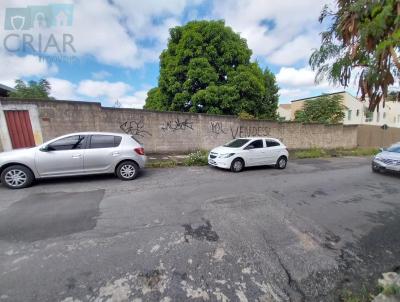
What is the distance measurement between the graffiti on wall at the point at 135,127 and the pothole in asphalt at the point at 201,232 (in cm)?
754

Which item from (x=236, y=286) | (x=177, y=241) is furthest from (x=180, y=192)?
(x=236, y=286)

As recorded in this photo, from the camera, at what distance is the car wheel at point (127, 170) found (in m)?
6.20

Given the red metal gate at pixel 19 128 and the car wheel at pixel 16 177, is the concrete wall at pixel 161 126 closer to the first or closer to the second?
the red metal gate at pixel 19 128

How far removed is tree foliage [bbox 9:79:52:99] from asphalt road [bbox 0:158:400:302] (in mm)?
11940

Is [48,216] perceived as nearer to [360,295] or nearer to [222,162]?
[360,295]

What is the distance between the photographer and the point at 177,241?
2.97 meters

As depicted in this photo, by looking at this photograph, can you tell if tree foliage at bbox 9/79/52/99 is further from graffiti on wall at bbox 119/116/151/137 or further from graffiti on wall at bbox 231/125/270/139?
graffiti on wall at bbox 231/125/270/139

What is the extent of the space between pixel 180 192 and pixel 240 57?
1297 cm

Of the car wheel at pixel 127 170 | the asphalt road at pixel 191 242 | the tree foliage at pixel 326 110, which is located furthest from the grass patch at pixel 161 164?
the tree foliage at pixel 326 110

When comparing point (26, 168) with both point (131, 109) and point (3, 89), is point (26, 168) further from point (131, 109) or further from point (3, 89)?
point (3, 89)

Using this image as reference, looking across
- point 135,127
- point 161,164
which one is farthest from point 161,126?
point 161,164

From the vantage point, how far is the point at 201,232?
3.25 meters

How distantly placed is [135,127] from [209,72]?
704cm

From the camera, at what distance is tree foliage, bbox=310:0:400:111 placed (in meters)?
1.79
